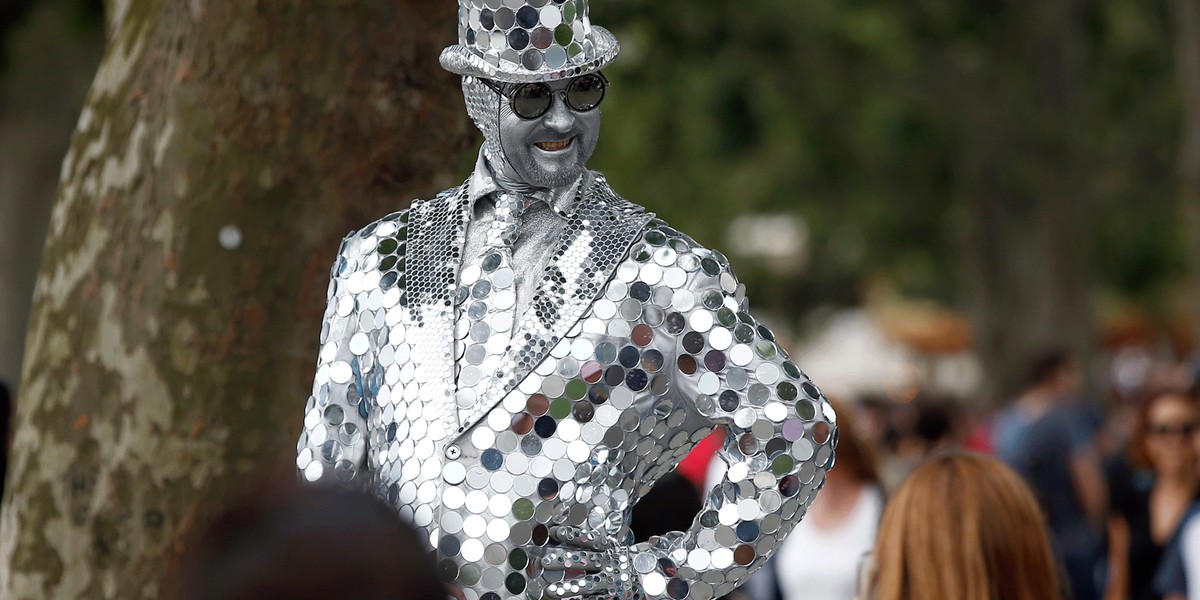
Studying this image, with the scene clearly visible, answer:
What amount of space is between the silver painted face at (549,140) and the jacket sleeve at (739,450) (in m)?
0.30

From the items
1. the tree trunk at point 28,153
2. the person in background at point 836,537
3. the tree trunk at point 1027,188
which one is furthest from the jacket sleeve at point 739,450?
the tree trunk at point 1027,188

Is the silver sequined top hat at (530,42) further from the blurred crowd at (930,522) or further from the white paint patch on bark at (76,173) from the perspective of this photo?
the white paint patch on bark at (76,173)

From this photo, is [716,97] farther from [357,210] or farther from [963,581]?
[963,581]

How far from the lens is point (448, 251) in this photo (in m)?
3.08

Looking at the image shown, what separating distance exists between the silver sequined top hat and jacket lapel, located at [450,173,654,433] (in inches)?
10.0

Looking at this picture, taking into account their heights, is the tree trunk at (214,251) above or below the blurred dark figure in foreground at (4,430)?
above

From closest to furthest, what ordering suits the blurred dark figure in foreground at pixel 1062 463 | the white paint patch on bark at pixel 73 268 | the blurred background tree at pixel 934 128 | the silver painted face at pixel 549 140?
the silver painted face at pixel 549 140 < the white paint patch on bark at pixel 73 268 < the blurred dark figure in foreground at pixel 1062 463 < the blurred background tree at pixel 934 128

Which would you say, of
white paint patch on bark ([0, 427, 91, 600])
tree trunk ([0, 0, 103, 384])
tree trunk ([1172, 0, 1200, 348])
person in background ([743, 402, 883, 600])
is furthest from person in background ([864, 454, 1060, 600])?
tree trunk ([1172, 0, 1200, 348])

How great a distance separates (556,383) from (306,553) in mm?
1429

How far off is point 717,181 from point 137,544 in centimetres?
1757

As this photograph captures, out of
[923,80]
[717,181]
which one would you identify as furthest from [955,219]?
[923,80]

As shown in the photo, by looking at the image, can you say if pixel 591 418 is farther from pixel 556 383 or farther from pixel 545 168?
pixel 545 168

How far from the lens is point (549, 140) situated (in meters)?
3.00

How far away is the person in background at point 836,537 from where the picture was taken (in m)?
6.17
